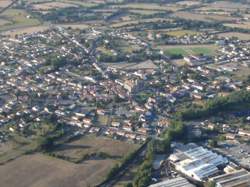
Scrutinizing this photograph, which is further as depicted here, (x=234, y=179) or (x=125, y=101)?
(x=125, y=101)

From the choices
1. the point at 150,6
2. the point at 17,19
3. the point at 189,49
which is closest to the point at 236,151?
the point at 189,49

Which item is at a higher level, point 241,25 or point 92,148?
point 241,25

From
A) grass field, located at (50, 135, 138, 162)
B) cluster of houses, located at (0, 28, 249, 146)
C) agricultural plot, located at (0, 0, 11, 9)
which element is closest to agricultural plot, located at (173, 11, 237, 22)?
cluster of houses, located at (0, 28, 249, 146)

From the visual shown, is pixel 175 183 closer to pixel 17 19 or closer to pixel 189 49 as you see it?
pixel 189 49

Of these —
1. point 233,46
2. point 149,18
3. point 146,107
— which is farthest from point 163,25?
point 146,107

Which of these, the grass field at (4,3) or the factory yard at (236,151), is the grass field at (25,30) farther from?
the factory yard at (236,151)

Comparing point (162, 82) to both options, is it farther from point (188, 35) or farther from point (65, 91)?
point (188, 35)

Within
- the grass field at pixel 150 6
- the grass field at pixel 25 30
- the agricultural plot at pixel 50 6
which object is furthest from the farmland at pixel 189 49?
the agricultural plot at pixel 50 6
